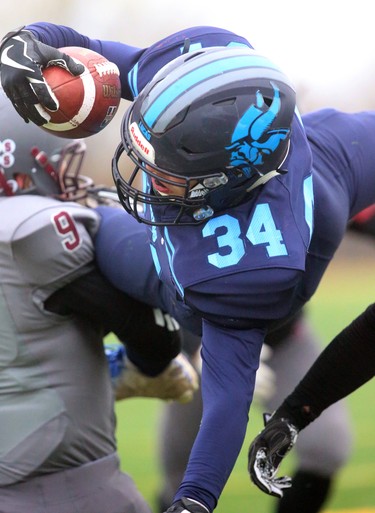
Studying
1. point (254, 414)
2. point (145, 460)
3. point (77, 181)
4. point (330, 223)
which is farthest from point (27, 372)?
point (254, 414)

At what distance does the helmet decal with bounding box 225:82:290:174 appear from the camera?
6.04 ft

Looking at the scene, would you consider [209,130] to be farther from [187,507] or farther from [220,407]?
[187,507]

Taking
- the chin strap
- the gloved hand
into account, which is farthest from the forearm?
the gloved hand

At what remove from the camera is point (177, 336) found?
8.36 feet

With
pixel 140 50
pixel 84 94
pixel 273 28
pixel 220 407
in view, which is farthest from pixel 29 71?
pixel 273 28

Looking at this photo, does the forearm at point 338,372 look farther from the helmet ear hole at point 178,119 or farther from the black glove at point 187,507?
the helmet ear hole at point 178,119

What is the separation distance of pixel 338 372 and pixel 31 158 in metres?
0.95

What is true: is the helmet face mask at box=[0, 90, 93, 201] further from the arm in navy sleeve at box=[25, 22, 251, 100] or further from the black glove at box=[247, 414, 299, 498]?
the black glove at box=[247, 414, 299, 498]

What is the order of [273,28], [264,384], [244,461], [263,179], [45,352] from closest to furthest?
[263,179]
[45,352]
[264,384]
[244,461]
[273,28]

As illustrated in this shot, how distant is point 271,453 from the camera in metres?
2.16

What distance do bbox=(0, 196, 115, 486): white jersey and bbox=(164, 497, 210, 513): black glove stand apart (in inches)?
28.5

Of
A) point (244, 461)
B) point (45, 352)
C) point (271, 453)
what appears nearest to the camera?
point (271, 453)

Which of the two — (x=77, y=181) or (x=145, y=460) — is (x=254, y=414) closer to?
(x=145, y=460)

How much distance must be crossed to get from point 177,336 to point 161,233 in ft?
1.84
